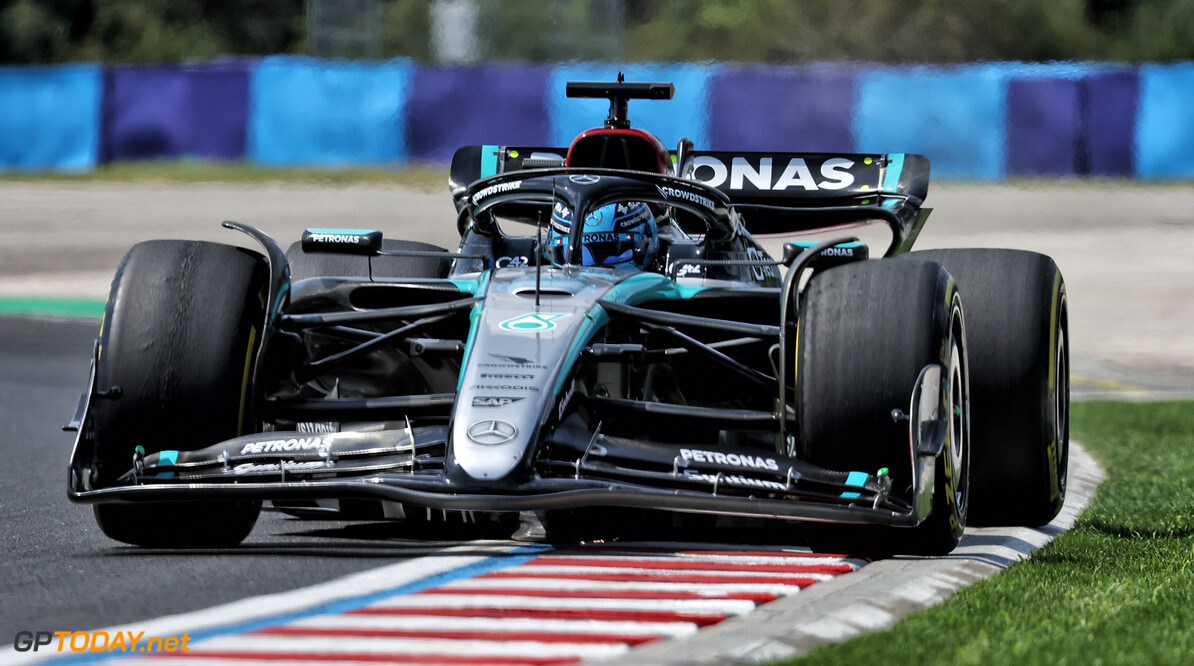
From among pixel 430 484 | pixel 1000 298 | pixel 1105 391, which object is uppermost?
pixel 1000 298

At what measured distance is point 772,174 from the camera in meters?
9.34

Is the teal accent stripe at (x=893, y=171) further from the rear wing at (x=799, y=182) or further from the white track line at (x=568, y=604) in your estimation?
the white track line at (x=568, y=604)

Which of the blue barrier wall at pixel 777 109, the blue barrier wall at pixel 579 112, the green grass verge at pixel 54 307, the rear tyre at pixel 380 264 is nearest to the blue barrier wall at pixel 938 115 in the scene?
the blue barrier wall at pixel 579 112

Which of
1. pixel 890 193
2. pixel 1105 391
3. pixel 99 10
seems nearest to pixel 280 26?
pixel 99 10

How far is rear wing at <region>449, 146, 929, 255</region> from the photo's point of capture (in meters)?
8.93

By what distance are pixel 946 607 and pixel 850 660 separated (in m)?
0.94

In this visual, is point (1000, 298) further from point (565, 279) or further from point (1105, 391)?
point (1105, 391)

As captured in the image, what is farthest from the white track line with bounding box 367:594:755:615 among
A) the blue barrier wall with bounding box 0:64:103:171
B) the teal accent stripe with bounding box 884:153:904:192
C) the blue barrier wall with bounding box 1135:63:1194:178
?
the blue barrier wall with bounding box 0:64:103:171

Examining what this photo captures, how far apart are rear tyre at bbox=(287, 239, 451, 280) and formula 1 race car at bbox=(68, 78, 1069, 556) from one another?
996 mm

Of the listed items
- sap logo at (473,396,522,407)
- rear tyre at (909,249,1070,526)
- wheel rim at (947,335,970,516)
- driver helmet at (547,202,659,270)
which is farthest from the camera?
driver helmet at (547,202,659,270)

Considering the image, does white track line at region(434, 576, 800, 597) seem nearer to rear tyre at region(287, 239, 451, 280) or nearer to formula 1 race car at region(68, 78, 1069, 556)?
formula 1 race car at region(68, 78, 1069, 556)

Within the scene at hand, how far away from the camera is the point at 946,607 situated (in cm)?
509

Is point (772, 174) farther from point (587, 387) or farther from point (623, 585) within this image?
point (623, 585)

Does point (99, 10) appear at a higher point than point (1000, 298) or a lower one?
higher
